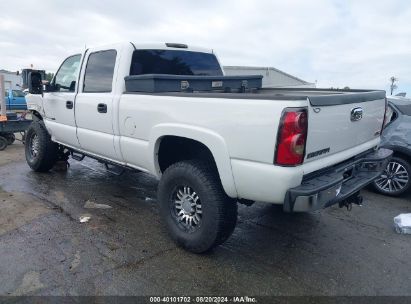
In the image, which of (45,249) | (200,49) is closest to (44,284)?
(45,249)

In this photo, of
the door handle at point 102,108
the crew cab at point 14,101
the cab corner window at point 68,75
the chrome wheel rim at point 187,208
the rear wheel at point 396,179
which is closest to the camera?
the chrome wheel rim at point 187,208

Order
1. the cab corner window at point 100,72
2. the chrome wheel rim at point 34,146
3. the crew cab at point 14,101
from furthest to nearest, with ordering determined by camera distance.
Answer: the crew cab at point 14,101 → the chrome wheel rim at point 34,146 → the cab corner window at point 100,72

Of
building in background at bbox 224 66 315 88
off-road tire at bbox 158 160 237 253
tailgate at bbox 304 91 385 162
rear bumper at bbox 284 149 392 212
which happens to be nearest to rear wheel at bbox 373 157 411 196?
rear bumper at bbox 284 149 392 212

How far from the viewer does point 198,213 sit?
3307 millimetres

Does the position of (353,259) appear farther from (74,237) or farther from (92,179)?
(92,179)

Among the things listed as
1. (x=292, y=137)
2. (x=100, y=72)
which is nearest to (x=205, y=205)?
(x=292, y=137)

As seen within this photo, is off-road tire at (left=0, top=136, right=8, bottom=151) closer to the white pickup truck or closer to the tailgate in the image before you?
the white pickup truck

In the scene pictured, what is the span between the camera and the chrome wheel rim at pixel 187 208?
129 inches

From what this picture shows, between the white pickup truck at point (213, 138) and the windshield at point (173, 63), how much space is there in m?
0.01

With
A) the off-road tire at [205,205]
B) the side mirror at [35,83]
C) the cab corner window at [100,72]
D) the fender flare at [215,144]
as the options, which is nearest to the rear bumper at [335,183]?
the fender flare at [215,144]

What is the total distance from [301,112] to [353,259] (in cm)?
177

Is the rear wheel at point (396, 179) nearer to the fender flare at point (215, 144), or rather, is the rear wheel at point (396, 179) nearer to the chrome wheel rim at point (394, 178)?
the chrome wheel rim at point (394, 178)

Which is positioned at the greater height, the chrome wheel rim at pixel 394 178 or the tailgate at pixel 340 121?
the tailgate at pixel 340 121

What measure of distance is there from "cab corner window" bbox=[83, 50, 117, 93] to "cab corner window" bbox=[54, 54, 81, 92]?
36cm
